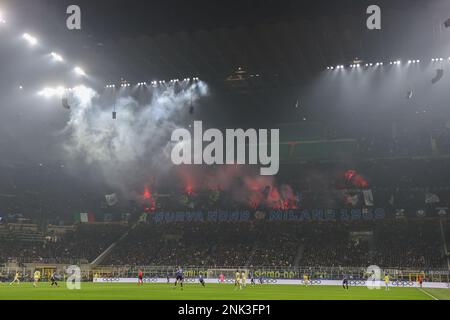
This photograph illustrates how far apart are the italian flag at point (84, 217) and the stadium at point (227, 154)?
0.89 feet

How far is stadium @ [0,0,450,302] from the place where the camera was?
151ft

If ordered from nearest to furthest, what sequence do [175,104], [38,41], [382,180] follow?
1. [38,41]
2. [175,104]
3. [382,180]

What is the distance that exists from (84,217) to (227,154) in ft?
82.5

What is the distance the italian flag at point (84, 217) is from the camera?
2975 inches

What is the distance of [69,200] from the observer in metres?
74.4

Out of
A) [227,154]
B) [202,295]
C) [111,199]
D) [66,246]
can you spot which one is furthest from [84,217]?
[202,295]

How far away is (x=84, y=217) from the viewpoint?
75750 mm

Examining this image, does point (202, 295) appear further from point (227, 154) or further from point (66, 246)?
point (66, 246)

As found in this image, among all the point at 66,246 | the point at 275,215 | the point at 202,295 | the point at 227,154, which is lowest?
the point at 66,246

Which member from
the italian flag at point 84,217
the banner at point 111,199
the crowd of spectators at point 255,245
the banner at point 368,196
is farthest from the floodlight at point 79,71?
the banner at point 368,196

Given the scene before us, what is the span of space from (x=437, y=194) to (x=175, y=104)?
36129 mm

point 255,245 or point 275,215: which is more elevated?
point 275,215

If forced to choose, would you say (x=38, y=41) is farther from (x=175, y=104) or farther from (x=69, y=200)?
(x=69, y=200)
